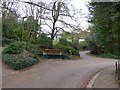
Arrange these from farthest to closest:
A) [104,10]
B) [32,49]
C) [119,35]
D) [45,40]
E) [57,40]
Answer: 1. [57,40]
2. [45,40]
3. [32,49]
4. [104,10]
5. [119,35]

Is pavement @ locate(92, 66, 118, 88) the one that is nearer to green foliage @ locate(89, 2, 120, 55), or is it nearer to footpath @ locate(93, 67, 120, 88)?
footpath @ locate(93, 67, 120, 88)

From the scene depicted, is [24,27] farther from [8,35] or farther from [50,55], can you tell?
[50,55]

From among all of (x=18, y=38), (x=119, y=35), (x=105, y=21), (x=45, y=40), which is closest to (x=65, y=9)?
(x=45, y=40)

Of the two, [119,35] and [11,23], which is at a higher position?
[11,23]

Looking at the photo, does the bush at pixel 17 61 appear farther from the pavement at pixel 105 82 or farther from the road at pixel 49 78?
the pavement at pixel 105 82

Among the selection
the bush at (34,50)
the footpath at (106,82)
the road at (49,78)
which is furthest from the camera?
the bush at (34,50)

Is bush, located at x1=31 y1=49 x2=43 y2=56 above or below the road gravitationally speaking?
above

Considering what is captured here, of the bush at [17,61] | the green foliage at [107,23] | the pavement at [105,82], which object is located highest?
the green foliage at [107,23]

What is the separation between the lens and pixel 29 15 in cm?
3856

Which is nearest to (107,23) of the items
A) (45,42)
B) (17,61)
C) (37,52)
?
(17,61)

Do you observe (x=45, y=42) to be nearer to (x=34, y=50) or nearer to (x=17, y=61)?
(x=34, y=50)

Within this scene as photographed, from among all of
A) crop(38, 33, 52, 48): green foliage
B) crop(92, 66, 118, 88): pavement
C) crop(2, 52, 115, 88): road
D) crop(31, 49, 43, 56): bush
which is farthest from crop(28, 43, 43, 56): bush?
crop(92, 66, 118, 88): pavement

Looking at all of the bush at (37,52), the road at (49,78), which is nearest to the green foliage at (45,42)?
the bush at (37,52)

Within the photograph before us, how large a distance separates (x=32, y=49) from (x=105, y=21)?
17.3m
